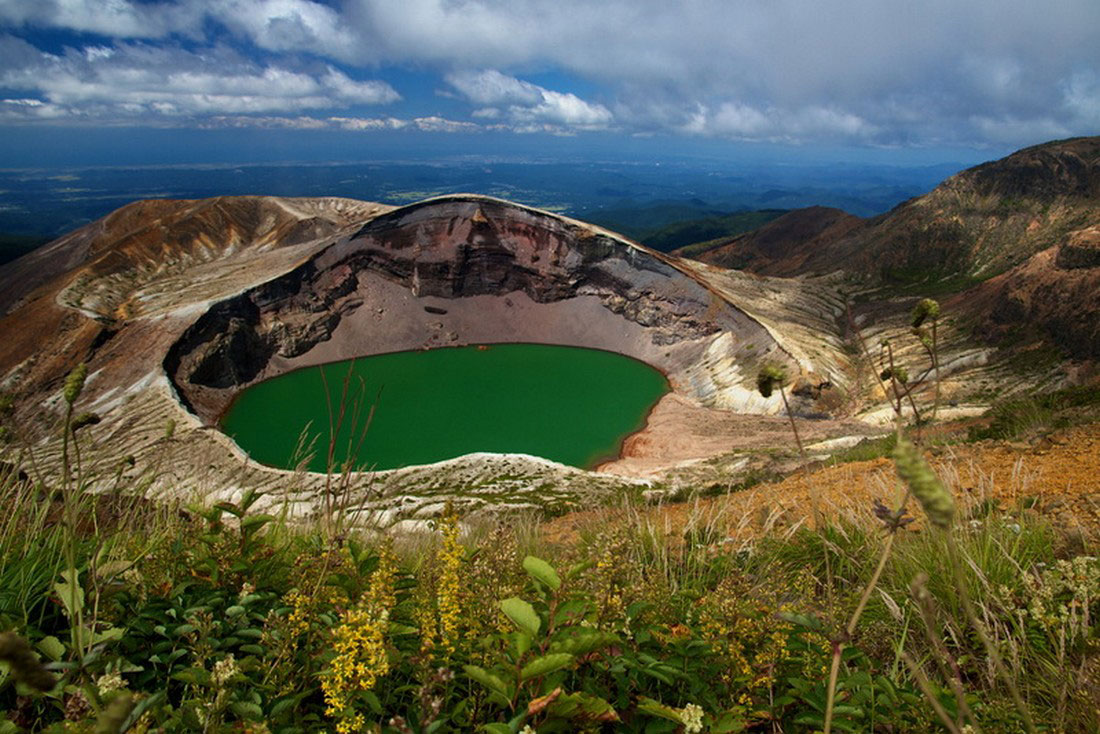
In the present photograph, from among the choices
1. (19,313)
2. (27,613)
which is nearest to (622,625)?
(27,613)

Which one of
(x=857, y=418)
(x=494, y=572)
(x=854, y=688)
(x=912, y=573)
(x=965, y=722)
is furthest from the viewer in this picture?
(x=857, y=418)

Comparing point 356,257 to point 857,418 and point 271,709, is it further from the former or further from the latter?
point 271,709

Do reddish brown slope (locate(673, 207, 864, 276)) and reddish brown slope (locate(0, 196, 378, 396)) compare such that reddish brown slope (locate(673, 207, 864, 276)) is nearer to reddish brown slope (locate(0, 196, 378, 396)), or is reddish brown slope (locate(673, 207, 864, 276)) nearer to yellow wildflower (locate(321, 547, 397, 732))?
reddish brown slope (locate(0, 196, 378, 396))

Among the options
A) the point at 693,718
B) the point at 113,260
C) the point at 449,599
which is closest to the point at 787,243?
the point at 113,260

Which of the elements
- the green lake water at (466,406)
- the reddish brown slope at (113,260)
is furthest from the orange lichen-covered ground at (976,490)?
the reddish brown slope at (113,260)

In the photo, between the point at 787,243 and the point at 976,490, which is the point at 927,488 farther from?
the point at 787,243

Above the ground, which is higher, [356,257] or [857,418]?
[356,257]

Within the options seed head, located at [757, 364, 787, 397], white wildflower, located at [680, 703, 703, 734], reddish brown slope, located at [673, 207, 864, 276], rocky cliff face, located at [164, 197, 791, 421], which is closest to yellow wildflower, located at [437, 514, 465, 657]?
white wildflower, located at [680, 703, 703, 734]
